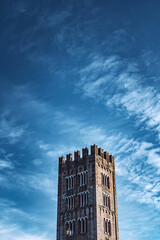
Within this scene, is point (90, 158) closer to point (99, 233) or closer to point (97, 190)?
point (97, 190)

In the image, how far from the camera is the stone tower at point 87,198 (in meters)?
75.9

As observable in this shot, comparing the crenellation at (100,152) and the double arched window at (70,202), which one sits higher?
the crenellation at (100,152)

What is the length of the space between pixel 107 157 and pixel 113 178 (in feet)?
17.1

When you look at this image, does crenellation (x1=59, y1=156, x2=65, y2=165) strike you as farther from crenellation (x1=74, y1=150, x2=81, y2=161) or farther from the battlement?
crenellation (x1=74, y1=150, x2=81, y2=161)

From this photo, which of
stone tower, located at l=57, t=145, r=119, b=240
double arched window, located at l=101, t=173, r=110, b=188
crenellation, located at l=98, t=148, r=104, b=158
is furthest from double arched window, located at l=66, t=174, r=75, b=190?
crenellation, located at l=98, t=148, r=104, b=158

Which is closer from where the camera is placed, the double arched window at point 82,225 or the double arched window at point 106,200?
the double arched window at point 82,225

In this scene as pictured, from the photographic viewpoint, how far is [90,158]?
83.5 m

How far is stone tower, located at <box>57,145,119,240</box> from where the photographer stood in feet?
249

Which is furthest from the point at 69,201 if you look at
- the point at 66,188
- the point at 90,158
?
the point at 90,158

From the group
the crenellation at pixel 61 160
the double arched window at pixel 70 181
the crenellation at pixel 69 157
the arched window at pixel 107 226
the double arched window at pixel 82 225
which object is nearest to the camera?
the double arched window at pixel 82 225

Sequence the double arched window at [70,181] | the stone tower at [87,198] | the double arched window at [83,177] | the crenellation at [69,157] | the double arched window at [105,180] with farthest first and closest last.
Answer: the crenellation at [69,157] < the double arched window at [70,181] < the double arched window at [105,180] < the double arched window at [83,177] < the stone tower at [87,198]

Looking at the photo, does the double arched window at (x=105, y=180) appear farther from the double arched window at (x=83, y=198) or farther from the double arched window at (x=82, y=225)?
the double arched window at (x=82, y=225)

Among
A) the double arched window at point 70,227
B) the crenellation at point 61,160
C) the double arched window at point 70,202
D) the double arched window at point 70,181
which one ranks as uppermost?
the crenellation at point 61,160

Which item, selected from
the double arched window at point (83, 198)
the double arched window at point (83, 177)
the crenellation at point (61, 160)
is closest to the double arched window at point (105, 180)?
the double arched window at point (83, 177)
